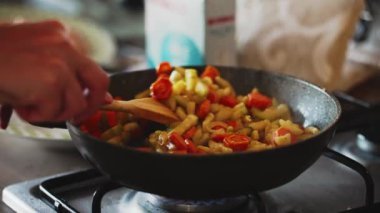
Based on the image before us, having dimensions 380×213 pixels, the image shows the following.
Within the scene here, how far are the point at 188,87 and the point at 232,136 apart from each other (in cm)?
11

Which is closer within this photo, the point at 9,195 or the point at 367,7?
the point at 9,195

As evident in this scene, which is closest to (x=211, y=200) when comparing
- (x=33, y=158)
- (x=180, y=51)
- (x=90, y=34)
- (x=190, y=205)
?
(x=190, y=205)

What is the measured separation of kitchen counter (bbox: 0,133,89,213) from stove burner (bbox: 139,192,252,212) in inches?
6.3

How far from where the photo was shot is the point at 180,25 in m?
1.09

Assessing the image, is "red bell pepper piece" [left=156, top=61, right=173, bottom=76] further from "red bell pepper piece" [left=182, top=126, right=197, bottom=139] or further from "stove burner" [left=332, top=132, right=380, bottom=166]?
"stove burner" [left=332, top=132, right=380, bottom=166]

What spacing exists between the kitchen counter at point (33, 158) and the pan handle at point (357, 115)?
0.35 meters

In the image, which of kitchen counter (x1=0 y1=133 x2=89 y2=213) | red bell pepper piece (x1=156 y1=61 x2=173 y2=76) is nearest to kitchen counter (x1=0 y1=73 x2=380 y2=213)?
kitchen counter (x1=0 y1=133 x2=89 y2=213)

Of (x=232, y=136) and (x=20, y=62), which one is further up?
(x=20, y=62)

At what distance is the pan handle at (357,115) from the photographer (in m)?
0.96

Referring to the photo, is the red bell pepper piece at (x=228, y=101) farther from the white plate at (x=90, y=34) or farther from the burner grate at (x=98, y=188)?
the white plate at (x=90, y=34)

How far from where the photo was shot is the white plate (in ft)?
4.22

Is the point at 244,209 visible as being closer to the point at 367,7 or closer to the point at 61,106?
the point at 61,106

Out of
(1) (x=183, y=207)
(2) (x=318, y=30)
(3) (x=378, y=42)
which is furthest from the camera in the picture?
(3) (x=378, y=42)

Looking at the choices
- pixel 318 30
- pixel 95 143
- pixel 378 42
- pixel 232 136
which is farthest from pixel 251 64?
pixel 95 143
